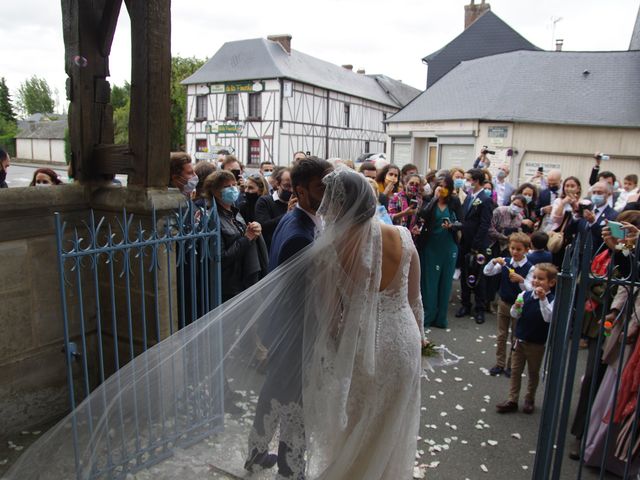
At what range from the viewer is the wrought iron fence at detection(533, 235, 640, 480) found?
2379 mm

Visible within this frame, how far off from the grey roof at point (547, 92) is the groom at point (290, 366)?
49.6 ft

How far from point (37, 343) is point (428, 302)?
451 cm

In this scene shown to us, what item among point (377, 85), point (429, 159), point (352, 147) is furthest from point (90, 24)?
point (377, 85)

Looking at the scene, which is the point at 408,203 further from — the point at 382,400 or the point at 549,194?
the point at 382,400

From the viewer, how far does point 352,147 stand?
33562 millimetres

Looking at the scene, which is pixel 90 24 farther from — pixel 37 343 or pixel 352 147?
pixel 352 147

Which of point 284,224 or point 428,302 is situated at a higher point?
point 284,224

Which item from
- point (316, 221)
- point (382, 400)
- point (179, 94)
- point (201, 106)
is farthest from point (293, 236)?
point (179, 94)

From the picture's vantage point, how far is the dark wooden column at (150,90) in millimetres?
2977

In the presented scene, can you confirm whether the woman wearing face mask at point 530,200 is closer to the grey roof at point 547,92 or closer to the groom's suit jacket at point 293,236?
the groom's suit jacket at point 293,236

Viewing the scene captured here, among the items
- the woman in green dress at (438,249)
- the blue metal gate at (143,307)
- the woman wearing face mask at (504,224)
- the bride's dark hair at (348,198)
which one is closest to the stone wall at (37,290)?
the blue metal gate at (143,307)

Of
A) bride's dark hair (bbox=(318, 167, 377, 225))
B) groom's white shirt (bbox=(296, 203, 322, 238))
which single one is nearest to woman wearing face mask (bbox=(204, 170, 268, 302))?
groom's white shirt (bbox=(296, 203, 322, 238))

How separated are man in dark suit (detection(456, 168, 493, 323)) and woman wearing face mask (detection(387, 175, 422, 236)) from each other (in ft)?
2.84

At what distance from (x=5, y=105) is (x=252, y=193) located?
203 feet
